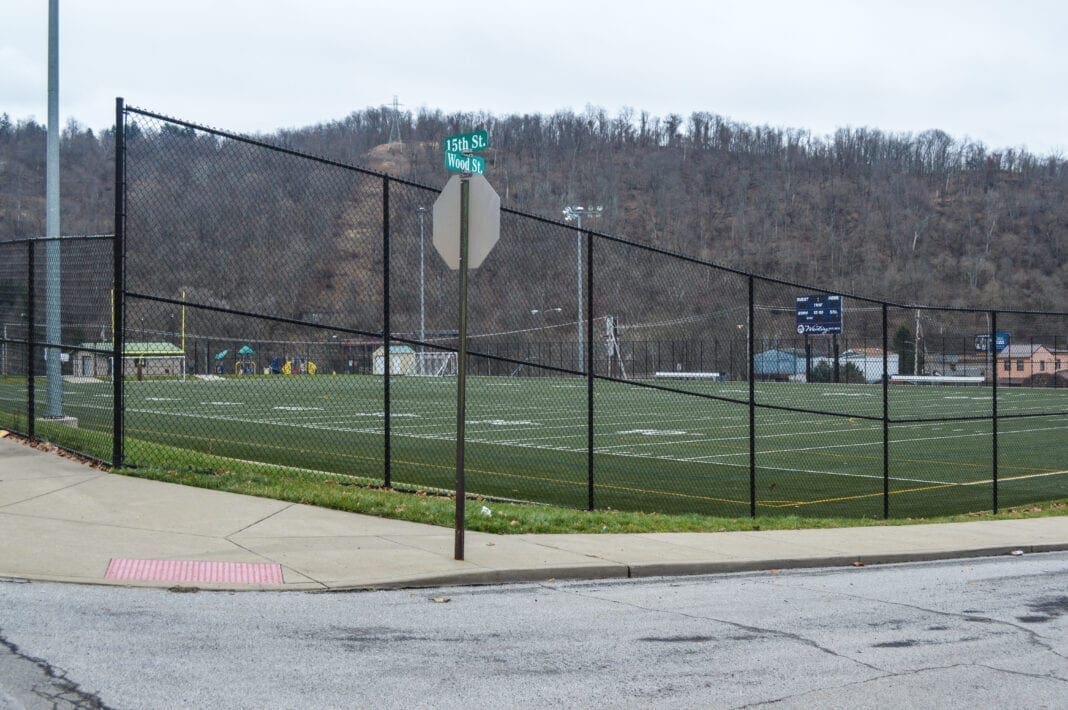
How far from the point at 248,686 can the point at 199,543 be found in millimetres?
3955

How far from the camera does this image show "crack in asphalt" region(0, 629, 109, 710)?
16.6 feet

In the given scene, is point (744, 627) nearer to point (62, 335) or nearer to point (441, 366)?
point (62, 335)

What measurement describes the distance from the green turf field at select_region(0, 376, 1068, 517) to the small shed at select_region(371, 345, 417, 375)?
44 centimetres

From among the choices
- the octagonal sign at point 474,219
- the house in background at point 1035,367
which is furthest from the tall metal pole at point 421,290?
the house in background at point 1035,367

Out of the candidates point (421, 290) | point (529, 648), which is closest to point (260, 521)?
point (529, 648)

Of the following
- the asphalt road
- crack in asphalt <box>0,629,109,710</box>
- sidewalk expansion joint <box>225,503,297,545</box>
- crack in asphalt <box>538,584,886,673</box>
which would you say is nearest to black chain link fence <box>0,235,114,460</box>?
sidewalk expansion joint <box>225,503,297,545</box>

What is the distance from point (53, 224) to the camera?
1633cm

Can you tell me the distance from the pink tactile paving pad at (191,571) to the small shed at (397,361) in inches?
305

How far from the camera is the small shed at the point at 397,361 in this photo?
16503mm

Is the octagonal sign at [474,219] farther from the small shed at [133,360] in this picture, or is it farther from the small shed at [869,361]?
the small shed at [869,361]

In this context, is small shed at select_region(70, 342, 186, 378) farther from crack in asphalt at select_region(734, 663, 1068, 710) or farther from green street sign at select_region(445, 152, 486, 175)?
crack in asphalt at select_region(734, 663, 1068, 710)

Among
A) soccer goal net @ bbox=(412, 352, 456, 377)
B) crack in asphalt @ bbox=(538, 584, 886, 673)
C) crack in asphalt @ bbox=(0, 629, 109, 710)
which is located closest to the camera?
crack in asphalt @ bbox=(0, 629, 109, 710)

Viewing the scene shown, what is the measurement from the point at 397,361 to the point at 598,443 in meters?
8.11

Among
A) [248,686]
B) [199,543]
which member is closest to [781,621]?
[248,686]
